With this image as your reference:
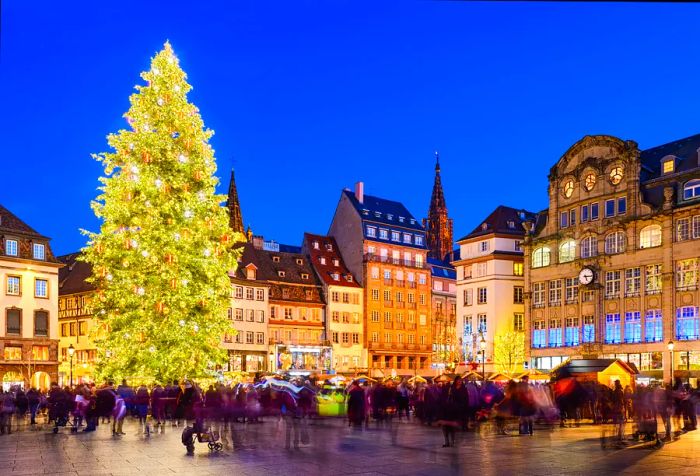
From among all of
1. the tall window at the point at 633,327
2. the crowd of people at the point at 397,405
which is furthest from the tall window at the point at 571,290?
the crowd of people at the point at 397,405

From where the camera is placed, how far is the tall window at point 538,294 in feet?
235

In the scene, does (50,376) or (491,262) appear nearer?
(50,376)

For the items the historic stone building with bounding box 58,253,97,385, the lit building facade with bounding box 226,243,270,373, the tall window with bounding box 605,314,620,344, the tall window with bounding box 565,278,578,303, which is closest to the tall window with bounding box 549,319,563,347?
the tall window with bounding box 565,278,578,303

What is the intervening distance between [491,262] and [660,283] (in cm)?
2167

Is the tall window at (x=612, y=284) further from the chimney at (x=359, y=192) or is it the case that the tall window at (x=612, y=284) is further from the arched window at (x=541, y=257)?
the chimney at (x=359, y=192)

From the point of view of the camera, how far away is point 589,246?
220ft

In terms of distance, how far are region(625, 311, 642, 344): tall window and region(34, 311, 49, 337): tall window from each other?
146 ft

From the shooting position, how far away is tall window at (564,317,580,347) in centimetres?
6731

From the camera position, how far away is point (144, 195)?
32688 millimetres

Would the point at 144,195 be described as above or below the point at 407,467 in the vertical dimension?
above

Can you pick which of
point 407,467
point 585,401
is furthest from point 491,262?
point 407,467

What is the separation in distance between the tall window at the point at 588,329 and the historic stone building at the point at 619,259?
0.09m

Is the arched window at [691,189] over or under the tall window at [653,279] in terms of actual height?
over

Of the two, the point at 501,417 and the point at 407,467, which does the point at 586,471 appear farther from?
the point at 501,417
